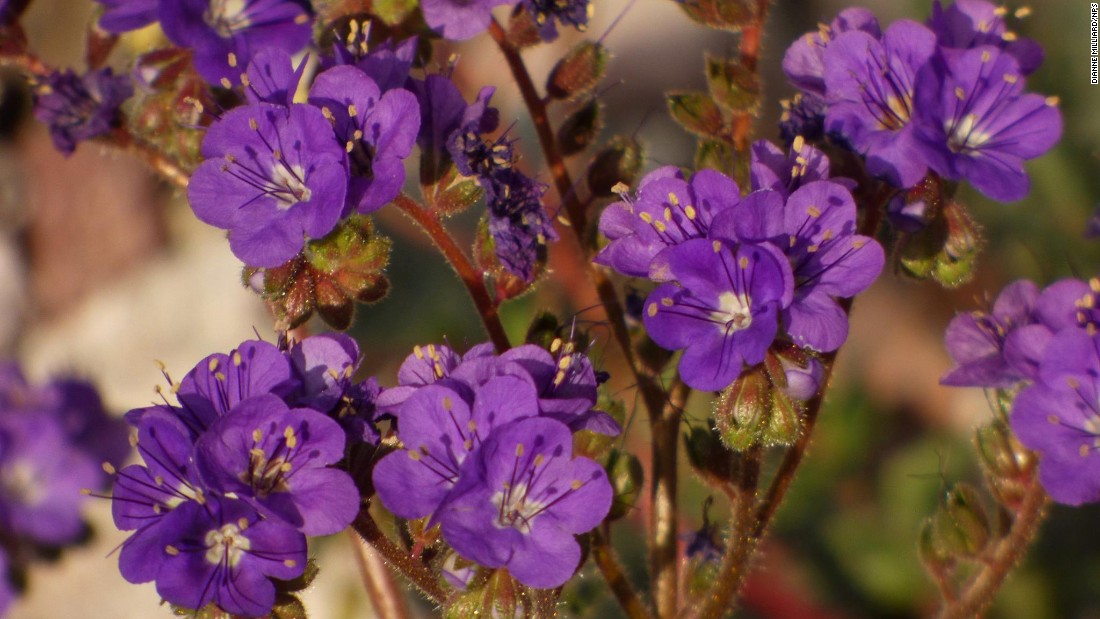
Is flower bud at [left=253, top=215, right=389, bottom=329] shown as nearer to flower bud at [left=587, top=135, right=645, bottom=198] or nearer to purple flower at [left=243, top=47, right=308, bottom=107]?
purple flower at [left=243, top=47, right=308, bottom=107]

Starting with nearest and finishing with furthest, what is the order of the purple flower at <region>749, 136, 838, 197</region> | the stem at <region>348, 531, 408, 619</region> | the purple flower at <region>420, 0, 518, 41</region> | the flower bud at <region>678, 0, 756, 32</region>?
the purple flower at <region>749, 136, 838, 197</region>
the purple flower at <region>420, 0, 518, 41</region>
the flower bud at <region>678, 0, 756, 32</region>
the stem at <region>348, 531, 408, 619</region>

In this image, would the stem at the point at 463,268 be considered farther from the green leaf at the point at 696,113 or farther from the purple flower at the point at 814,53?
the purple flower at the point at 814,53

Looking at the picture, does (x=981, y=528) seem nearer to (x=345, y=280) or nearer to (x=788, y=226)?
(x=788, y=226)

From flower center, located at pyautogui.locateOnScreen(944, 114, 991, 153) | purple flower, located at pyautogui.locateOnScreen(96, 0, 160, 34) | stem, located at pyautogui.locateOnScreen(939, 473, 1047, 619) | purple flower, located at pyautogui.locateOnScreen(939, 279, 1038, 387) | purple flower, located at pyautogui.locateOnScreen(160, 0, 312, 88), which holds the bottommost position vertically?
stem, located at pyautogui.locateOnScreen(939, 473, 1047, 619)

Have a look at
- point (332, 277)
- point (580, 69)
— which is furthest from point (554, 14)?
point (332, 277)

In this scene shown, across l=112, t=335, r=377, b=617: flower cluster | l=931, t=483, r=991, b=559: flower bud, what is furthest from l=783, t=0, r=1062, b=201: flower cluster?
l=112, t=335, r=377, b=617: flower cluster

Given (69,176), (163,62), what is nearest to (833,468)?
(163,62)

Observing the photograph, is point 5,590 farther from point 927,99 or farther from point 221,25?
point 927,99

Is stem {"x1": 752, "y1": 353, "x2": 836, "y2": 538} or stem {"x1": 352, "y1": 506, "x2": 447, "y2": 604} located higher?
stem {"x1": 352, "y1": 506, "x2": 447, "y2": 604}
